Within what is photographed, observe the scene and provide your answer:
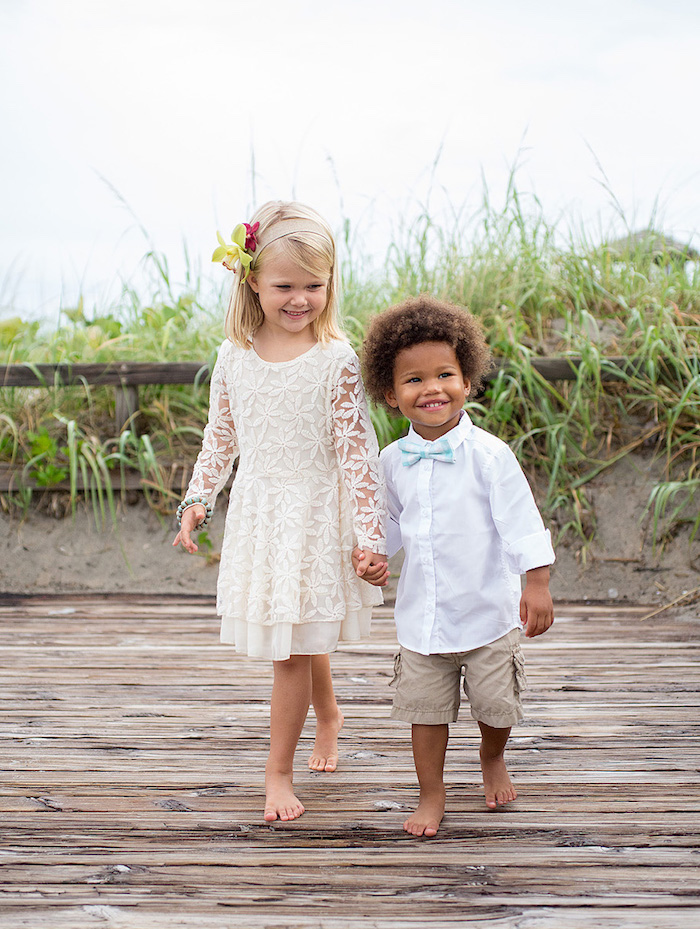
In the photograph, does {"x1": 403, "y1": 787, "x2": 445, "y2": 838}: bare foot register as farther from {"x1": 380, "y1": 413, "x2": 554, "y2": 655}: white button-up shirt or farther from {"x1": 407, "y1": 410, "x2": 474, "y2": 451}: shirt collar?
{"x1": 407, "y1": 410, "x2": 474, "y2": 451}: shirt collar

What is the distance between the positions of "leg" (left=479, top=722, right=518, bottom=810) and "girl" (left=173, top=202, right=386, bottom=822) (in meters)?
0.37

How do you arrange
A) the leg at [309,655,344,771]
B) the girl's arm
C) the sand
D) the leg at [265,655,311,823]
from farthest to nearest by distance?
the sand, the leg at [309,655,344,771], the girl's arm, the leg at [265,655,311,823]

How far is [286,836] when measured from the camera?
1.91 metres

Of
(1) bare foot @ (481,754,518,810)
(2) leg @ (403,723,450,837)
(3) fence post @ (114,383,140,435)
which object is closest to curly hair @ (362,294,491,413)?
(2) leg @ (403,723,450,837)

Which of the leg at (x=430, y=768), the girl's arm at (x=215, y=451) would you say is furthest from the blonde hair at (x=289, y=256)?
the leg at (x=430, y=768)

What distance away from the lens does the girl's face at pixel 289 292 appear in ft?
6.56

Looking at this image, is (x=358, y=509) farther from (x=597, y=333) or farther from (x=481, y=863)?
(x=597, y=333)

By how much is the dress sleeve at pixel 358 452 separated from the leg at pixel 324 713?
1.63ft

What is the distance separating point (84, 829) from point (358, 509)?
0.92 metres

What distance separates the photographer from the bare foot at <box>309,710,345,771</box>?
7.52ft

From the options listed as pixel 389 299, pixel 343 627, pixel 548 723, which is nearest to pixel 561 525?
pixel 389 299

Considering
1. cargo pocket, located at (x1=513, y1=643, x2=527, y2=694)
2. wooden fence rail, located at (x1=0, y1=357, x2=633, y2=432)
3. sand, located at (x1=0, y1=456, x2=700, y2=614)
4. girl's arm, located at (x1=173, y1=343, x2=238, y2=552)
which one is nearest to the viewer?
cargo pocket, located at (x1=513, y1=643, x2=527, y2=694)

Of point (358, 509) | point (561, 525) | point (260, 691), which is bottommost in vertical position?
point (260, 691)

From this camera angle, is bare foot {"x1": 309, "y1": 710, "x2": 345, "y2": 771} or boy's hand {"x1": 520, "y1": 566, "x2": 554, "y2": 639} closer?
boy's hand {"x1": 520, "y1": 566, "x2": 554, "y2": 639}
